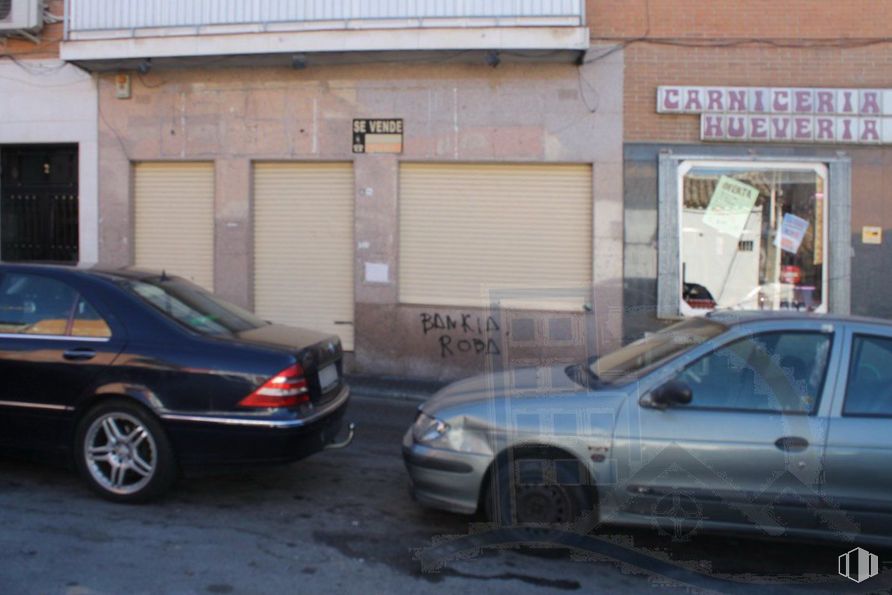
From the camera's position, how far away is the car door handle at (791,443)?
14.5 ft

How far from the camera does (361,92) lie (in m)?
11.0

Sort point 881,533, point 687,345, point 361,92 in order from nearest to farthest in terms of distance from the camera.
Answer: point 881,533
point 687,345
point 361,92

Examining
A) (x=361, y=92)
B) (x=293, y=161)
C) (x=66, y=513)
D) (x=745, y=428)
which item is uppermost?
(x=361, y=92)

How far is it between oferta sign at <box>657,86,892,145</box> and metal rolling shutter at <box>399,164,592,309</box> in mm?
1750

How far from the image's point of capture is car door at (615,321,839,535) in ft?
14.5

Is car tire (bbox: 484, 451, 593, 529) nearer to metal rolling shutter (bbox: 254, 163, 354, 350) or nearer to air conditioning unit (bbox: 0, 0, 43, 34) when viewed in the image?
metal rolling shutter (bbox: 254, 163, 354, 350)

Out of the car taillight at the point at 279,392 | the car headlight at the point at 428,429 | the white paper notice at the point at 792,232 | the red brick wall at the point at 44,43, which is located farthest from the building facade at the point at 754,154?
the red brick wall at the point at 44,43

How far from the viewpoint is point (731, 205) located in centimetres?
1049

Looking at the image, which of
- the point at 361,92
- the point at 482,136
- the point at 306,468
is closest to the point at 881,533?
the point at 306,468

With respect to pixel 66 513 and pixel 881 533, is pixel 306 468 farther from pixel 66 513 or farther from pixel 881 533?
pixel 881 533

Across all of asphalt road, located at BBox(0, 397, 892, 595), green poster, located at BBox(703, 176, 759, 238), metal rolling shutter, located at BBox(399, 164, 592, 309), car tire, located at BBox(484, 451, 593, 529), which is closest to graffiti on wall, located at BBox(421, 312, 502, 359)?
metal rolling shutter, located at BBox(399, 164, 592, 309)

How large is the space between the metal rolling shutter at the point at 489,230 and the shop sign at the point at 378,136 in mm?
364

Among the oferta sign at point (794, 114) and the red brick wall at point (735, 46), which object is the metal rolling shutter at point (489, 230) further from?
the oferta sign at point (794, 114)

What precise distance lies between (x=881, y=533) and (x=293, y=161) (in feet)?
29.0
